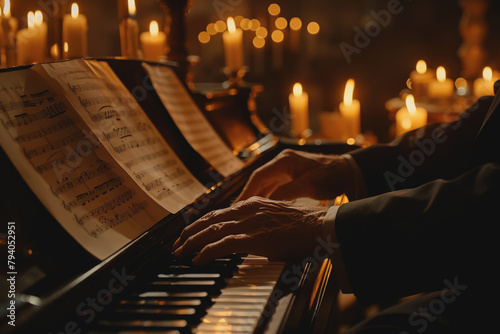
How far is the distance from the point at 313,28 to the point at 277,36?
57cm

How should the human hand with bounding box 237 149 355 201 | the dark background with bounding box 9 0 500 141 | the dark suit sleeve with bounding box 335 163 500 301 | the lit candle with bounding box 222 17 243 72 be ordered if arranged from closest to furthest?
1. the dark suit sleeve with bounding box 335 163 500 301
2. the human hand with bounding box 237 149 355 201
3. the lit candle with bounding box 222 17 243 72
4. the dark background with bounding box 9 0 500 141

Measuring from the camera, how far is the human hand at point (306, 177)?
164 cm

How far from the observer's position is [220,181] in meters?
1.54

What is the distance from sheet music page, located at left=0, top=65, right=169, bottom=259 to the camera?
891mm

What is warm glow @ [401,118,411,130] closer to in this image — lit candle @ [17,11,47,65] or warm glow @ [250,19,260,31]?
lit candle @ [17,11,47,65]

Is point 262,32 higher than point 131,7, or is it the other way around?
point 262,32

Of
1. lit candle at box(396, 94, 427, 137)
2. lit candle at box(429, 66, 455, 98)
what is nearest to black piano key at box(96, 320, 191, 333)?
lit candle at box(396, 94, 427, 137)

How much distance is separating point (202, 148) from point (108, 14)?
3.54 metres

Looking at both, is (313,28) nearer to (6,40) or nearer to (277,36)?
(277,36)

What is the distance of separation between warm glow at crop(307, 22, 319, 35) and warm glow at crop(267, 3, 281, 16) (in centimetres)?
54

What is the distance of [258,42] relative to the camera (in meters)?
7.71

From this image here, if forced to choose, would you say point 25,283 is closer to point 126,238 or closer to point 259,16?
point 126,238

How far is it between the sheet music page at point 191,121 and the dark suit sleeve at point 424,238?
0.64 metres

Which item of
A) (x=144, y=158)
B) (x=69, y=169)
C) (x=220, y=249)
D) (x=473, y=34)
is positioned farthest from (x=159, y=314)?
(x=473, y=34)
